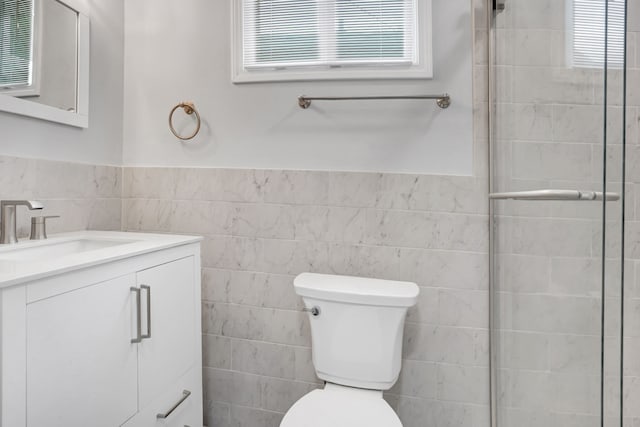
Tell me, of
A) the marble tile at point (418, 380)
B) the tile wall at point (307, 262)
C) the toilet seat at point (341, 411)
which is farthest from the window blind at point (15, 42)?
the marble tile at point (418, 380)

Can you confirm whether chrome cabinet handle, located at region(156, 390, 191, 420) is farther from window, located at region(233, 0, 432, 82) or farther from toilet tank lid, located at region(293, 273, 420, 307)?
window, located at region(233, 0, 432, 82)

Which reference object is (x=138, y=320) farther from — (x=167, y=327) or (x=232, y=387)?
(x=232, y=387)

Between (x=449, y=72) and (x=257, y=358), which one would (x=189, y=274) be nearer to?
(x=257, y=358)

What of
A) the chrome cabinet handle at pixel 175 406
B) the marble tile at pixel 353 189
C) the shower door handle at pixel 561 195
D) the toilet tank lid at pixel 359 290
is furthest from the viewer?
the marble tile at pixel 353 189

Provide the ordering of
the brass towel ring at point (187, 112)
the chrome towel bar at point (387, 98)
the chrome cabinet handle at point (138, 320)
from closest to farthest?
the chrome cabinet handle at point (138, 320), the chrome towel bar at point (387, 98), the brass towel ring at point (187, 112)

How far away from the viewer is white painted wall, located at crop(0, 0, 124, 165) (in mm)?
1369

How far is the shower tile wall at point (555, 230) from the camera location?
2.43 feet

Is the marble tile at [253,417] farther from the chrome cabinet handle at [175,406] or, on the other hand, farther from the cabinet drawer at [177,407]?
the chrome cabinet handle at [175,406]

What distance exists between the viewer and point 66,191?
59.7 inches

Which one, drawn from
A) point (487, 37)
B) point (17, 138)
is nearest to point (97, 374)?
point (17, 138)

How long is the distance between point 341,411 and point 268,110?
4.34 ft

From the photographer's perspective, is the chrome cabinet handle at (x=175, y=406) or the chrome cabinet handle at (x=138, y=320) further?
the chrome cabinet handle at (x=175, y=406)

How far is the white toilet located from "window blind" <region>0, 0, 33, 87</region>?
4.29 ft

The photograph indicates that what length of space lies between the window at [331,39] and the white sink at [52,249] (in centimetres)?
97
